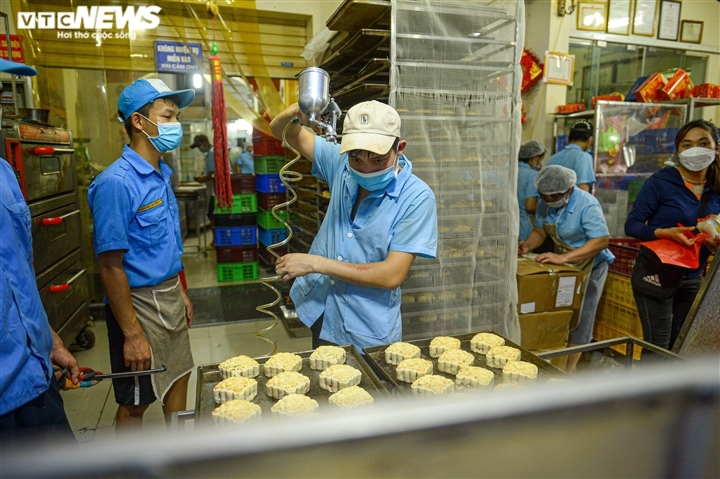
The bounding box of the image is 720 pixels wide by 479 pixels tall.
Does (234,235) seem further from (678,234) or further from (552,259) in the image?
(678,234)

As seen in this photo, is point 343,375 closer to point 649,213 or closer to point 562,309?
point 562,309

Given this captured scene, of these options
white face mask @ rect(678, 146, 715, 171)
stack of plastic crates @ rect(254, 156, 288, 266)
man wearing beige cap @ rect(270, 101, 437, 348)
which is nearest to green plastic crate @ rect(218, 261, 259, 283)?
stack of plastic crates @ rect(254, 156, 288, 266)

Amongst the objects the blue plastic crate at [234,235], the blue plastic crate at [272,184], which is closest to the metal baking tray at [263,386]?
the blue plastic crate at [272,184]

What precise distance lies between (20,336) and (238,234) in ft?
14.7

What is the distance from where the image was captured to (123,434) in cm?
30

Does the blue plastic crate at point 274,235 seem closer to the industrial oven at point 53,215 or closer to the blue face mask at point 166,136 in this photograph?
the industrial oven at point 53,215

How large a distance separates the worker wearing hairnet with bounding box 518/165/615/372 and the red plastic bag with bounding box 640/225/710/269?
0.41 meters

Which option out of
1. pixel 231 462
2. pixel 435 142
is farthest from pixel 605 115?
pixel 231 462

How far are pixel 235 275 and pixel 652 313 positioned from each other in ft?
14.9

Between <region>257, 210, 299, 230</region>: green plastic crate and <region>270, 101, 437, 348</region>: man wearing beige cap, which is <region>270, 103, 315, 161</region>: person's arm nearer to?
<region>270, 101, 437, 348</region>: man wearing beige cap

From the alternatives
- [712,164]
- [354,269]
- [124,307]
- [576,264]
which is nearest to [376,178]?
[354,269]

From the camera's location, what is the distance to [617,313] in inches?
136

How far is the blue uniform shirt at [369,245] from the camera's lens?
1767mm

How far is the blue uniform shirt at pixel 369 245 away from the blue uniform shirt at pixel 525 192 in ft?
8.50
